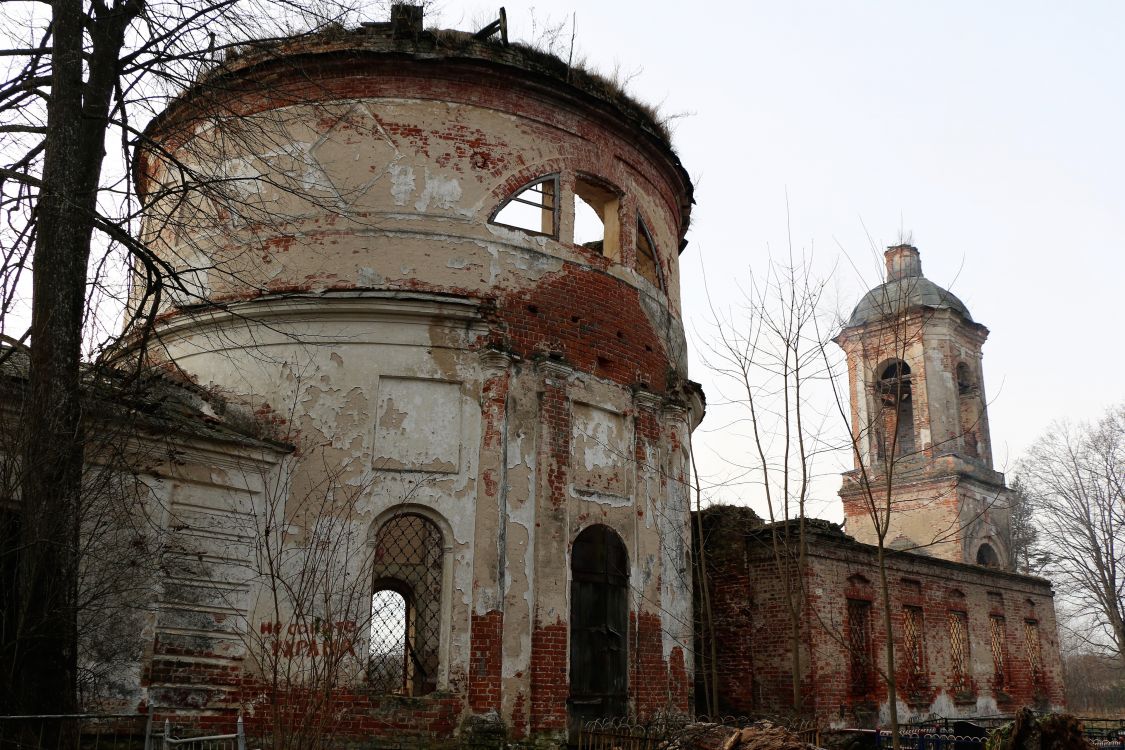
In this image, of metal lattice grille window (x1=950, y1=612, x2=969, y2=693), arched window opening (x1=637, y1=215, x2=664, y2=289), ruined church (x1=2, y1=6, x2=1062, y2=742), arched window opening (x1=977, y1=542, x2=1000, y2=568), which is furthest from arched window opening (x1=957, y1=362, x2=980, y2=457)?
arched window opening (x1=637, y1=215, x2=664, y2=289)

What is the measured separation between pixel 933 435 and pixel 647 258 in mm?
15878

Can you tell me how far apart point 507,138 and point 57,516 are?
24.0 ft

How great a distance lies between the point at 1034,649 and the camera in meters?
22.7

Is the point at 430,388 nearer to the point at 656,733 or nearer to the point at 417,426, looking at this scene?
the point at 417,426

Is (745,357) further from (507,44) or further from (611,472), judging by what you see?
(507,44)

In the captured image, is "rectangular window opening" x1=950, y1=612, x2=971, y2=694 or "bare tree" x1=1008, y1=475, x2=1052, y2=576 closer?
"rectangular window opening" x1=950, y1=612, x2=971, y2=694

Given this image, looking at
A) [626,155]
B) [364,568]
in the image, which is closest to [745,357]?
[626,155]

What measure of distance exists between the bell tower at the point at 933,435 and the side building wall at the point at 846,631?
20.5 feet

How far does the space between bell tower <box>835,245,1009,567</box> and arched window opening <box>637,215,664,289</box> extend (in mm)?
13928

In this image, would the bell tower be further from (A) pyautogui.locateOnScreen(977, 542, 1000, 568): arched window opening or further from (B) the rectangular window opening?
(B) the rectangular window opening

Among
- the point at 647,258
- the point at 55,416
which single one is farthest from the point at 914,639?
the point at 55,416

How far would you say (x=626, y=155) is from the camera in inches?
535

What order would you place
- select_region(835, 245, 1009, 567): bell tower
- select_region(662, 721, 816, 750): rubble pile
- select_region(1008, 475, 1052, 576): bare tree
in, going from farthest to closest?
1. select_region(1008, 475, 1052, 576): bare tree
2. select_region(835, 245, 1009, 567): bell tower
3. select_region(662, 721, 816, 750): rubble pile

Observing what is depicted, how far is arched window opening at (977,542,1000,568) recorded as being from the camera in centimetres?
2802
